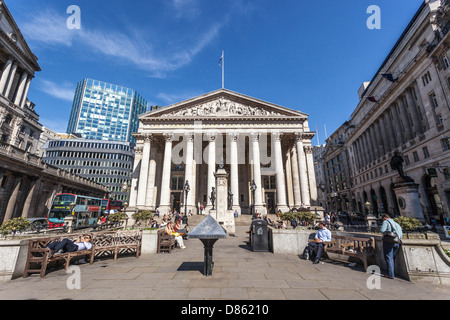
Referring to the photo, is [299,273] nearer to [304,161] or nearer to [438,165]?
[304,161]

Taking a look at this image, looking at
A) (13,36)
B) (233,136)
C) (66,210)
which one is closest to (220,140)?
(233,136)

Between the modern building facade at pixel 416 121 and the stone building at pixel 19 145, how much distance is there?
4255 centimetres

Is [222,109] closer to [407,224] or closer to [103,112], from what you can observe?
[407,224]

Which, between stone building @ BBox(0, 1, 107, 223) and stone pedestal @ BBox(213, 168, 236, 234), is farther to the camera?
stone building @ BBox(0, 1, 107, 223)

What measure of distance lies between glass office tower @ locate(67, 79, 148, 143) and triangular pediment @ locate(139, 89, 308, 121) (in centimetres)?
9031

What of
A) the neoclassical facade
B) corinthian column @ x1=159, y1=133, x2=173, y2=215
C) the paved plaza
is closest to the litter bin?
the paved plaza

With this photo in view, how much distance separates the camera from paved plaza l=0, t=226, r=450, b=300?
14.6 feet

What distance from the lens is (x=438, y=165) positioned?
82.5 feet

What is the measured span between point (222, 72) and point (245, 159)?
56.4 feet

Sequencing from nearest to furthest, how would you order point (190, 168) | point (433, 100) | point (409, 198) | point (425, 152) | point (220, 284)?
point (220, 284) → point (409, 198) → point (433, 100) → point (425, 152) → point (190, 168)

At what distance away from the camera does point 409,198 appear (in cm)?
1187

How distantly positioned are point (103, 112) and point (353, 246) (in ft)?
428

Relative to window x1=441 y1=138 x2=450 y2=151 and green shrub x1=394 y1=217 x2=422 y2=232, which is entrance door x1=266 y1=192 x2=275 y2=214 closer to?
window x1=441 y1=138 x2=450 y2=151
